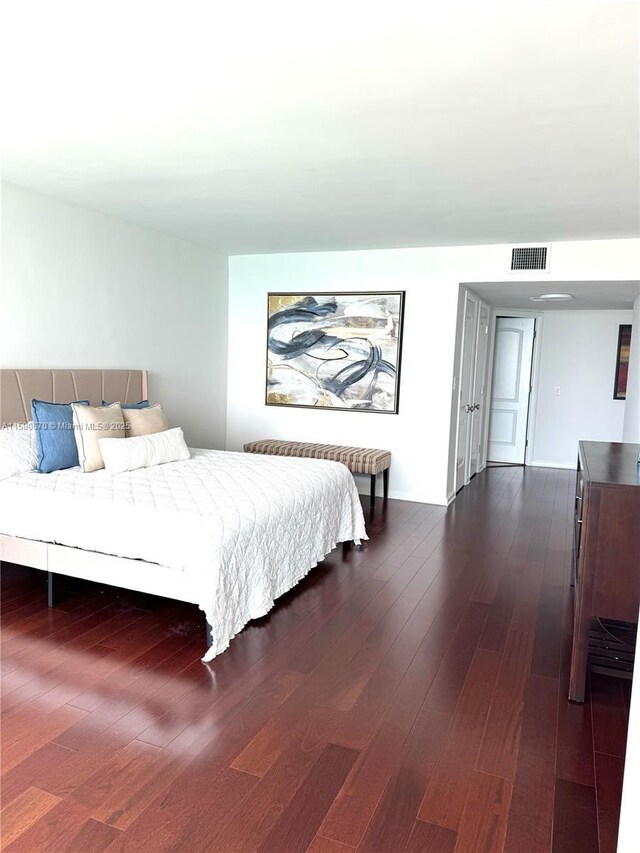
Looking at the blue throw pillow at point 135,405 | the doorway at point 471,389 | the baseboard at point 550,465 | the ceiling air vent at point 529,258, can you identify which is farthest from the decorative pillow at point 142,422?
the baseboard at point 550,465

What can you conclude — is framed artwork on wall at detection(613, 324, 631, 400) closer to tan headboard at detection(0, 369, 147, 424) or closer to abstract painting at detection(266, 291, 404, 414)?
abstract painting at detection(266, 291, 404, 414)

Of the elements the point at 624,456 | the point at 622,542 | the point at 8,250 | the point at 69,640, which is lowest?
the point at 69,640

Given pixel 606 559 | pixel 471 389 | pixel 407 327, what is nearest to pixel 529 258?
pixel 407 327

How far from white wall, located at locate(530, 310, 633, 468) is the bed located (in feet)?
16.1

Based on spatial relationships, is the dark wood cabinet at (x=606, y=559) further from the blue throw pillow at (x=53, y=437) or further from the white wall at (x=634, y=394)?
the white wall at (x=634, y=394)

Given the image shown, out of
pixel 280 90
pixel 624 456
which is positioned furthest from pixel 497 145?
pixel 624 456

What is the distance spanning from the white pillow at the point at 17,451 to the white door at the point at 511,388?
6090mm

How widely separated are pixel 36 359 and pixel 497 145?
10.9ft

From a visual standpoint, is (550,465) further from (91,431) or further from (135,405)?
(91,431)

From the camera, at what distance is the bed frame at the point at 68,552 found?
2820 millimetres

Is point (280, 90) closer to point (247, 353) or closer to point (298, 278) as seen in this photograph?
point (298, 278)

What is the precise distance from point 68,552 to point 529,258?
435 cm

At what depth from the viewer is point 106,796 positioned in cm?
181

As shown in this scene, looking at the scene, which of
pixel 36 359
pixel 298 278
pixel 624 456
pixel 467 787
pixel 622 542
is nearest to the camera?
pixel 467 787
